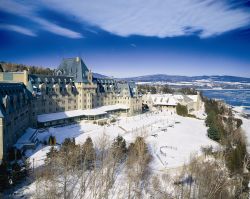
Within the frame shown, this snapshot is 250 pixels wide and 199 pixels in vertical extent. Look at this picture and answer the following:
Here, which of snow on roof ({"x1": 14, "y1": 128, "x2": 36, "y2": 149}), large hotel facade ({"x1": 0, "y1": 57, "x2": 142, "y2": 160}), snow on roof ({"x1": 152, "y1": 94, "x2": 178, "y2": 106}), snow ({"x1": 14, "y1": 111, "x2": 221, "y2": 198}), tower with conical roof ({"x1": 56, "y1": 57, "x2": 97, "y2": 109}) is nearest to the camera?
snow ({"x1": 14, "y1": 111, "x2": 221, "y2": 198})

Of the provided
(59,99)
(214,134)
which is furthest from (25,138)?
(214,134)

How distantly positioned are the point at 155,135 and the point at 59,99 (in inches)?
1030

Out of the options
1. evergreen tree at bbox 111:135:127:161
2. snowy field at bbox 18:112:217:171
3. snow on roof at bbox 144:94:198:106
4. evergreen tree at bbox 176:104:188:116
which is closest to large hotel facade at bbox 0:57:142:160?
snowy field at bbox 18:112:217:171

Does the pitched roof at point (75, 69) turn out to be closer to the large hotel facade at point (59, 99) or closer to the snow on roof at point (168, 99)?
the large hotel facade at point (59, 99)

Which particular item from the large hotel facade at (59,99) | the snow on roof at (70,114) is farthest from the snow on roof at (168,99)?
the snow on roof at (70,114)

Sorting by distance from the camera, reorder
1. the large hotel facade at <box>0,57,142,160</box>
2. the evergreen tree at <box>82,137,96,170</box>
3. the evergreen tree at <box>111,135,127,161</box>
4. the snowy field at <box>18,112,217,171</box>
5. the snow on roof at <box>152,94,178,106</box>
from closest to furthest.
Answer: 1. the evergreen tree at <box>82,137,96,170</box>
2. the evergreen tree at <box>111,135,127,161</box>
3. the large hotel facade at <box>0,57,142,160</box>
4. the snowy field at <box>18,112,217,171</box>
5. the snow on roof at <box>152,94,178,106</box>

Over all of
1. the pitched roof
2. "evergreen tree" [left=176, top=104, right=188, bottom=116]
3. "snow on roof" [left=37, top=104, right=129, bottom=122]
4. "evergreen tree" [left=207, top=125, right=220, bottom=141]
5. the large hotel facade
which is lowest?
"evergreen tree" [left=207, top=125, right=220, bottom=141]

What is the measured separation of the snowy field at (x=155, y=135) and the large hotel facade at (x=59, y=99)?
3.34 metres

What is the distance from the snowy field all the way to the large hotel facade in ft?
11.0

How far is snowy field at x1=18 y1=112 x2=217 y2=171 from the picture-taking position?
39562 mm

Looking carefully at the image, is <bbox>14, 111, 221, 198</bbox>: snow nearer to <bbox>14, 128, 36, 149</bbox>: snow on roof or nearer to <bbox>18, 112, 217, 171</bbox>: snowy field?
<bbox>18, 112, 217, 171</bbox>: snowy field

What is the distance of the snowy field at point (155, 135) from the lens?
3956cm

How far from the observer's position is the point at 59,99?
62188 millimetres

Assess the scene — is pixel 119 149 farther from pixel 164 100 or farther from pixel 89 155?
pixel 164 100
